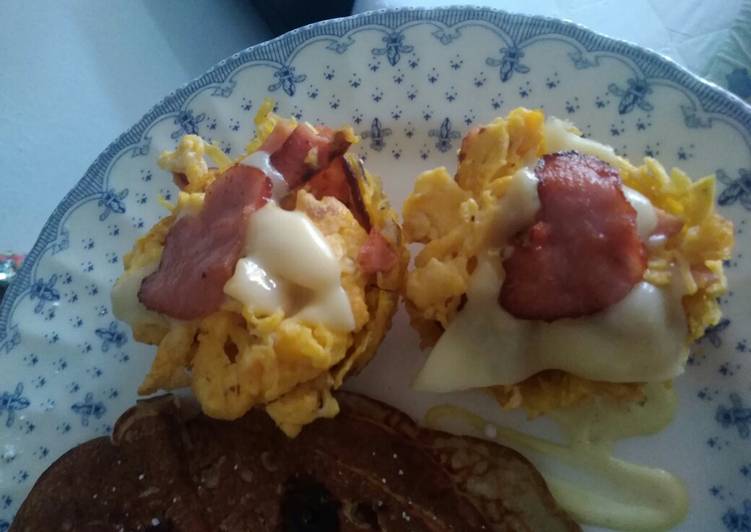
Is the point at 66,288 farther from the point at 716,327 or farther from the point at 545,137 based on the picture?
the point at 716,327

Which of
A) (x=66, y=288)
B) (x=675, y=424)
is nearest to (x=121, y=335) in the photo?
(x=66, y=288)

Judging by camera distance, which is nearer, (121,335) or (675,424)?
(675,424)

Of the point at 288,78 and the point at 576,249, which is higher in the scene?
the point at 288,78

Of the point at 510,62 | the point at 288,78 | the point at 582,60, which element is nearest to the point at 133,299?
the point at 288,78

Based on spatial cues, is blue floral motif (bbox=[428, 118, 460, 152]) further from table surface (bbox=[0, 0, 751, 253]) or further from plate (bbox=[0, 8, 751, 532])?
table surface (bbox=[0, 0, 751, 253])

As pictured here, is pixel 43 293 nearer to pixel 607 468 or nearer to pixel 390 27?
pixel 390 27

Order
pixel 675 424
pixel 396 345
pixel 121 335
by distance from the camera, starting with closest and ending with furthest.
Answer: pixel 675 424 < pixel 396 345 < pixel 121 335

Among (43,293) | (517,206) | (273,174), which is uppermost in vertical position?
(273,174)
